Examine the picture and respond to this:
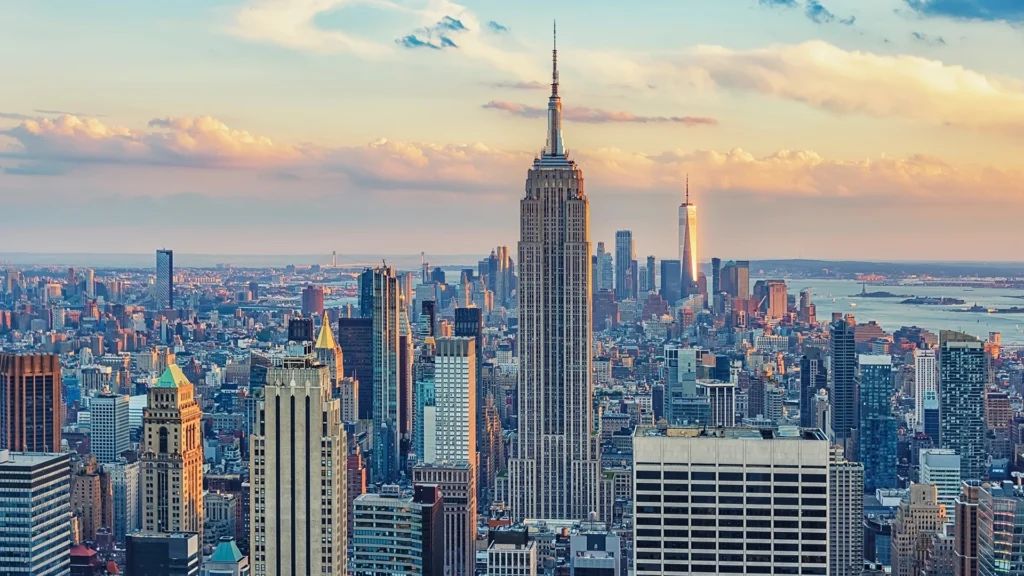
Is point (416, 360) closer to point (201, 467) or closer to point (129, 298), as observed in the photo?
point (129, 298)

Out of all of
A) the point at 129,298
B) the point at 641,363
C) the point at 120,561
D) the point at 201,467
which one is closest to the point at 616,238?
the point at 641,363

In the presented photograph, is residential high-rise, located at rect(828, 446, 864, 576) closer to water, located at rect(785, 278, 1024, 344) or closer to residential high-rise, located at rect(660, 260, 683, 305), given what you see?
water, located at rect(785, 278, 1024, 344)

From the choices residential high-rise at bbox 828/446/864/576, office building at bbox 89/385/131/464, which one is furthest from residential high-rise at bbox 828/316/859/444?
office building at bbox 89/385/131/464

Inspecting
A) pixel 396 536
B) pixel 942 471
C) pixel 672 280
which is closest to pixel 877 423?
pixel 942 471

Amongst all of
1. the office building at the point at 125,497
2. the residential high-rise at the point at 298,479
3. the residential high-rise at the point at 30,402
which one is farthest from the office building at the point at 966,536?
the residential high-rise at the point at 30,402

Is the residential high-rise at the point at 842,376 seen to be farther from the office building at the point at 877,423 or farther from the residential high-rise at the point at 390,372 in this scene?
the residential high-rise at the point at 390,372
